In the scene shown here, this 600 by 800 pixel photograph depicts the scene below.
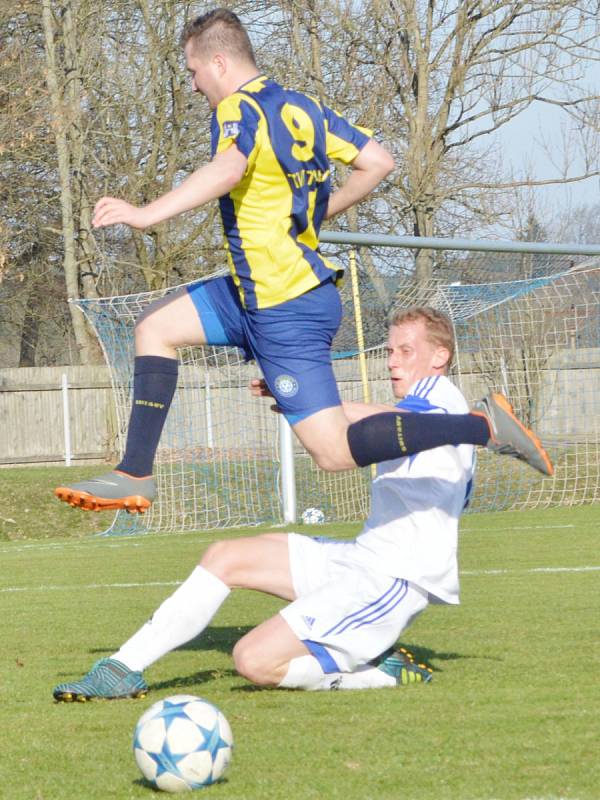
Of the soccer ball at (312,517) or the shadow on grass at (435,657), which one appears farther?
the soccer ball at (312,517)

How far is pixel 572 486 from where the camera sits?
15625 mm

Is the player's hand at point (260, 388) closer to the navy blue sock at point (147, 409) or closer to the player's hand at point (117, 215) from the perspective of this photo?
the navy blue sock at point (147, 409)

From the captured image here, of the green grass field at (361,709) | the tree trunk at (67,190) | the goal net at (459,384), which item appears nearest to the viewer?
the green grass field at (361,709)

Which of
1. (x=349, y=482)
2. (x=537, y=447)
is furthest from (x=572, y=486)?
(x=537, y=447)

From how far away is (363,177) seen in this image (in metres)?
5.74

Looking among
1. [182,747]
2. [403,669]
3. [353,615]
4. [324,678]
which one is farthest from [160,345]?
[182,747]

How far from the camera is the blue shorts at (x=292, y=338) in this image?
516cm

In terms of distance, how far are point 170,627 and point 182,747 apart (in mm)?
1248

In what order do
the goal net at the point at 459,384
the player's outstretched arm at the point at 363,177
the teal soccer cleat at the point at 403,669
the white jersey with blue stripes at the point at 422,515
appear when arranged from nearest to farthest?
the white jersey with blue stripes at the point at 422,515
the teal soccer cleat at the point at 403,669
the player's outstretched arm at the point at 363,177
the goal net at the point at 459,384

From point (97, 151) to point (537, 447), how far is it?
25822 millimetres

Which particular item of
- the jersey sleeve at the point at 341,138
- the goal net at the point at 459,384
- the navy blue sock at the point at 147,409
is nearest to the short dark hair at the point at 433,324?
the jersey sleeve at the point at 341,138

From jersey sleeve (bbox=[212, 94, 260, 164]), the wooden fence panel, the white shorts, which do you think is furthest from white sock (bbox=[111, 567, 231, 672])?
the wooden fence panel

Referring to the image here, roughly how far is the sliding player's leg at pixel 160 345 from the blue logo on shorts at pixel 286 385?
332 millimetres

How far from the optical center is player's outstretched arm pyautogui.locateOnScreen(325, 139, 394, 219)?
568 cm
